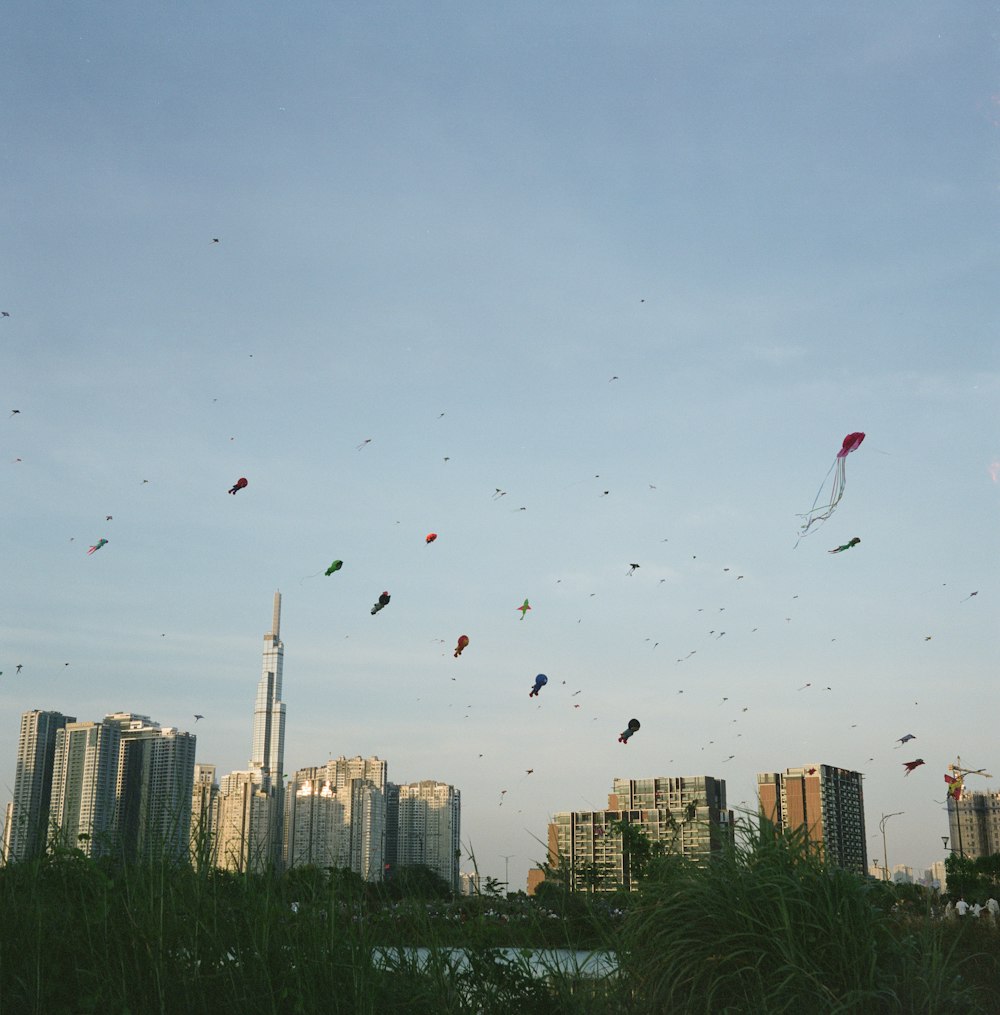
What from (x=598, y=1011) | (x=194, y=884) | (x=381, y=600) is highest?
(x=381, y=600)

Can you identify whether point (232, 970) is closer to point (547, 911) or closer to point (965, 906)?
point (547, 911)

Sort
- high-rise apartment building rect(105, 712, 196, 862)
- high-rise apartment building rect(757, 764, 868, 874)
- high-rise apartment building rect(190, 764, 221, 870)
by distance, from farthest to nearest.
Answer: high-rise apartment building rect(757, 764, 868, 874) < high-rise apartment building rect(105, 712, 196, 862) < high-rise apartment building rect(190, 764, 221, 870)

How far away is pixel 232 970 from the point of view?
18.8 ft

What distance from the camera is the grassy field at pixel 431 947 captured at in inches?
225

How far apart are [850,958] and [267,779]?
19788 cm

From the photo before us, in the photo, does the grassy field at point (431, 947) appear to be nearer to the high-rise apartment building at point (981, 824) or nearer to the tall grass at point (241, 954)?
the tall grass at point (241, 954)

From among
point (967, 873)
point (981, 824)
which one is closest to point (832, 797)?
point (967, 873)

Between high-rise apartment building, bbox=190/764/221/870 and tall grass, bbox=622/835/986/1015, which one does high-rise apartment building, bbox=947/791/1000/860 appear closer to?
tall grass, bbox=622/835/986/1015

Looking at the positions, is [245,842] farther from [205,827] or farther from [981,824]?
[981,824]

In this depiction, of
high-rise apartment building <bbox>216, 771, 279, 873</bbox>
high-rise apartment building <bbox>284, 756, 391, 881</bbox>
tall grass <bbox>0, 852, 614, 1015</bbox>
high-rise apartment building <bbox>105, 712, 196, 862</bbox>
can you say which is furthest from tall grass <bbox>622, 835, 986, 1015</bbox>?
high-rise apartment building <bbox>105, 712, 196, 862</bbox>

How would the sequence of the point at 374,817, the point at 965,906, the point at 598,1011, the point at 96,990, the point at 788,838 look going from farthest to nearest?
the point at 374,817
the point at 965,906
the point at 788,838
the point at 598,1011
the point at 96,990

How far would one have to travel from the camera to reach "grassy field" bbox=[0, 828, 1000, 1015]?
5.71m

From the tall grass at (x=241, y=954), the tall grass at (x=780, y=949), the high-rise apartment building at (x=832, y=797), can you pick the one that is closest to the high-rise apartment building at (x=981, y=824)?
the high-rise apartment building at (x=832, y=797)

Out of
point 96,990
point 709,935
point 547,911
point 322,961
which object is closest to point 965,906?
point 547,911
